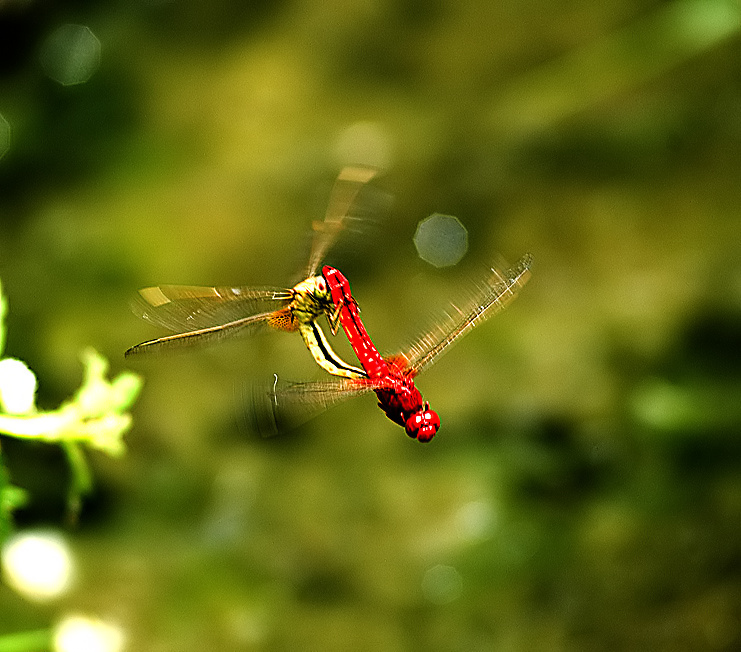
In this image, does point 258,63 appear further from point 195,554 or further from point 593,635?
point 593,635

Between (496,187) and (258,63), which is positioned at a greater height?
(258,63)

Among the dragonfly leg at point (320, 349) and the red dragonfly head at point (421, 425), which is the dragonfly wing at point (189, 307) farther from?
the red dragonfly head at point (421, 425)

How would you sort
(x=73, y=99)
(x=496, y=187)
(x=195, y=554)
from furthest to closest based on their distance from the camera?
(x=73, y=99) → (x=496, y=187) → (x=195, y=554)

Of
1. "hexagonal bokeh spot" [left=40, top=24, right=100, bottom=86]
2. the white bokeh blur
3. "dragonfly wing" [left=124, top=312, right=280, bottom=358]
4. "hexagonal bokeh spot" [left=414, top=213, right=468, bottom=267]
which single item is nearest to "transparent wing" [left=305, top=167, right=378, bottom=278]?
"dragonfly wing" [left=124, top=312, right=280, bottom=358]

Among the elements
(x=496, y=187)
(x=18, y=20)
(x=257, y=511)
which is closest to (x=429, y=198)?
(x=496, y=187)

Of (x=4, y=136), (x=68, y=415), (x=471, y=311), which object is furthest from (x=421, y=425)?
(x=4, y=136)

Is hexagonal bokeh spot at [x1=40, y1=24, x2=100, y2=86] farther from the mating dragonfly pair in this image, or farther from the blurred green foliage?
the mating dragonfly pair

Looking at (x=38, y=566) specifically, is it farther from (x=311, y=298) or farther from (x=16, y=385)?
(x=311, y=298)
